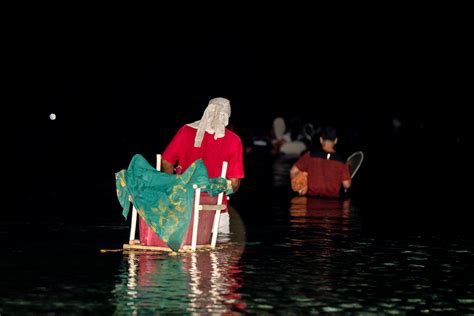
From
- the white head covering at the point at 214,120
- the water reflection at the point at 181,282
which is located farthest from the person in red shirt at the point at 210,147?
the water reflection at the point at 181,282

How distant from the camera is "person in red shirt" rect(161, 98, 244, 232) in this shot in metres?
15.3

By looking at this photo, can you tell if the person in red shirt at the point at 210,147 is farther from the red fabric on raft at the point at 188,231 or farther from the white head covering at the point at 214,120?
the red fabric on raft at the point at 188,231

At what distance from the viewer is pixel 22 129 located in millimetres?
55938

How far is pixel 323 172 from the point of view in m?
23.6

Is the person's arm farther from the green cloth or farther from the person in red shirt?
the green cloth

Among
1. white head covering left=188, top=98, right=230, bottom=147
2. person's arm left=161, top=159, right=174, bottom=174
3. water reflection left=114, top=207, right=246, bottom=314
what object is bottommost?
water reflection left=114, top=207, right=246, bottom=314

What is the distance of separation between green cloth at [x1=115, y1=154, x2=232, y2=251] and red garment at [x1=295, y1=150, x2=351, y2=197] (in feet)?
29.4

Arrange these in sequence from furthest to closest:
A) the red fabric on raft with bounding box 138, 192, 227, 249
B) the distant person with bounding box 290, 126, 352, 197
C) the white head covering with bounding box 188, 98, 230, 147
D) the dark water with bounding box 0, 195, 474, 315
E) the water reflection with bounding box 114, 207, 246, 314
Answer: the distant person with bounding box 290, 126, 352, 197 → the white head covering with bounding box 188, 98, 230, 147 → the red fabric on raft with bounding box 138, 192, 227, 249 → the dark water with bounding box 0, 195, 474, 315 → the water reflection with bounding box 114, 207, 246, 314

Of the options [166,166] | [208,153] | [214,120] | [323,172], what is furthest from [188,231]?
[323,172]

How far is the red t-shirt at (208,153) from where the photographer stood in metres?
15.3

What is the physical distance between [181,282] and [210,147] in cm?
303

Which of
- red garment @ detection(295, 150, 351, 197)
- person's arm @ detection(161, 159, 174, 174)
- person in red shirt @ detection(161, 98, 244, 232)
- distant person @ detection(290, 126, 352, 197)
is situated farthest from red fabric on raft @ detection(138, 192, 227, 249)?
red garment @ detection(295, 150, 351, 197)

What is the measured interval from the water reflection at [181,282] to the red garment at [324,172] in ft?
26.5

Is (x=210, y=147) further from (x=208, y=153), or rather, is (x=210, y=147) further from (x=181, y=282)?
(x=181, y=282)
